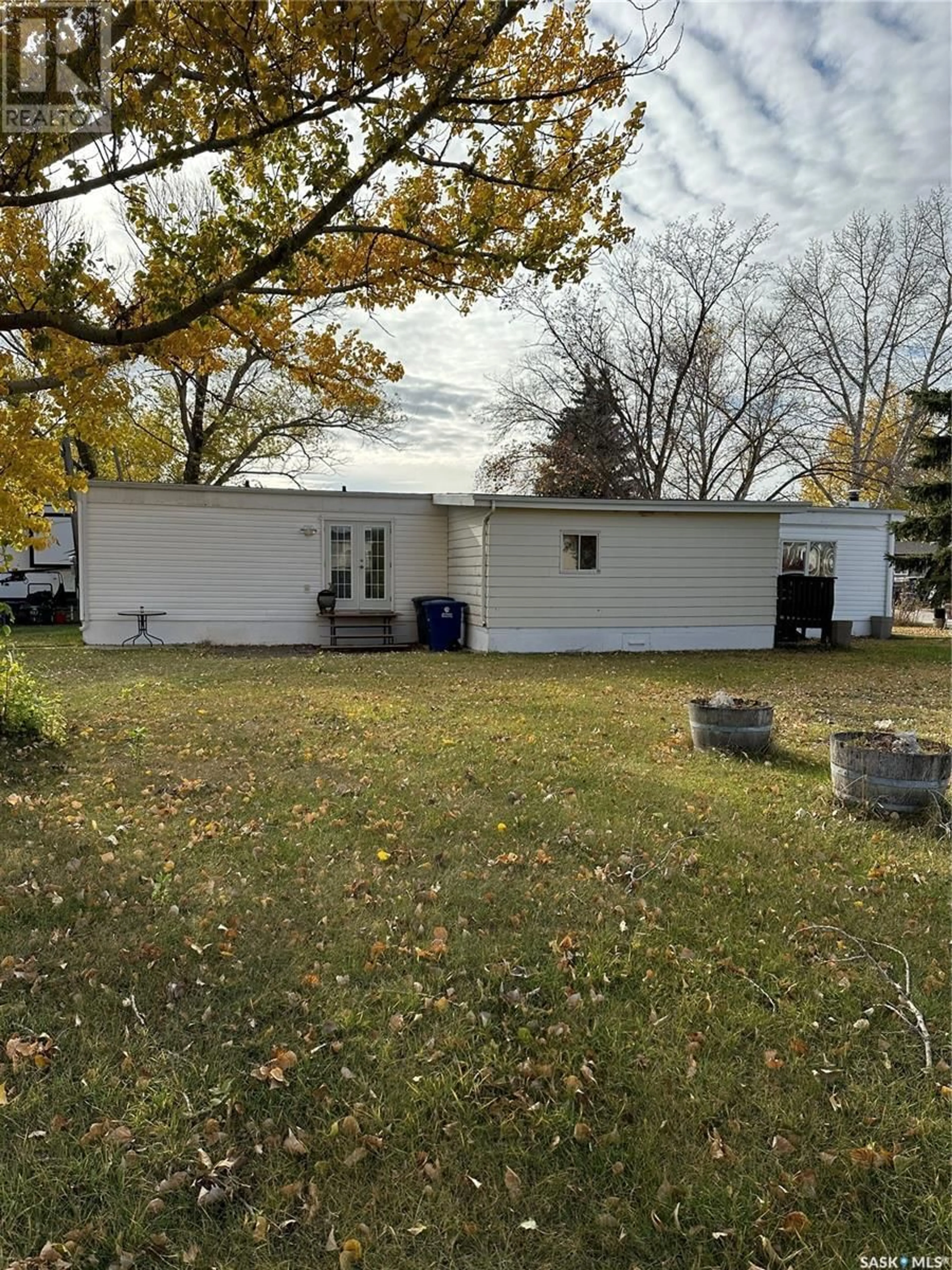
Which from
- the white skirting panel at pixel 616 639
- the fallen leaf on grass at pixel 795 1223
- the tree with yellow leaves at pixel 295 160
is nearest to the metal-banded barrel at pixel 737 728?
the tree with yellow leaves at pixel 295 160

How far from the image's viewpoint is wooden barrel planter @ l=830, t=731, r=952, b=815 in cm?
418

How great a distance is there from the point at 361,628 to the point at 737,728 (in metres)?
9.49

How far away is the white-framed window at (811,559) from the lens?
682 inches

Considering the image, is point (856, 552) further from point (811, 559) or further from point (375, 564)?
point (375, 564)

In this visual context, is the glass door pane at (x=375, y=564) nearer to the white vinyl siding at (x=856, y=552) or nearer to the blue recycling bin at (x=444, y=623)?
the blue recycling bin at (x=444, y=623)

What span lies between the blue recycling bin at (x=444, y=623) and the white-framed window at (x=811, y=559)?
852 centimetres

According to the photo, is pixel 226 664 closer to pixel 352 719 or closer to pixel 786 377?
pixel 352 719

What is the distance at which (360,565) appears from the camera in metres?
14.2

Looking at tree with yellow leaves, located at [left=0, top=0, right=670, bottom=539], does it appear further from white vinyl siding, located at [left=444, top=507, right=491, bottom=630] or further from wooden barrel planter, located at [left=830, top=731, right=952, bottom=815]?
white vinyl siding, located at [left=444, top=507, right=491, bottom=630]

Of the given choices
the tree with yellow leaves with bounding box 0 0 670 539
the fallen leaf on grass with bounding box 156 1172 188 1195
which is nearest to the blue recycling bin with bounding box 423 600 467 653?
the tree with yellow leaves with bounding box 0 0 670 539

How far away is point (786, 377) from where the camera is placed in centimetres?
2345

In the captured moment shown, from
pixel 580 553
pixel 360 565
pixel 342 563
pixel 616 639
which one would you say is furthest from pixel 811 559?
pixel 342 563

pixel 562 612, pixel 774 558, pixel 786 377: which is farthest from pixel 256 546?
pixel 786 377

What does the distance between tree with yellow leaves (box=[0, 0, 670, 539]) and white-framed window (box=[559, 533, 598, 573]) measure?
7.20 metres
